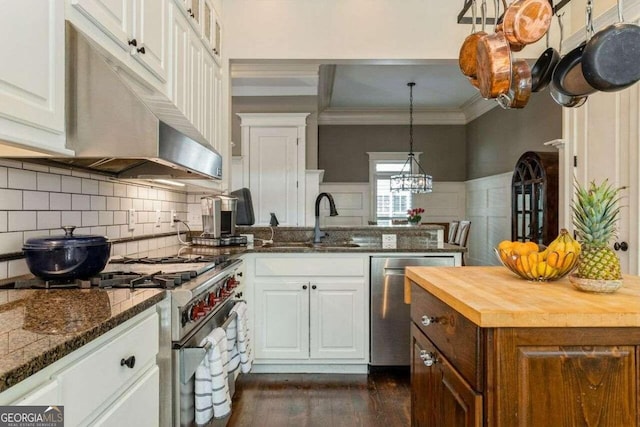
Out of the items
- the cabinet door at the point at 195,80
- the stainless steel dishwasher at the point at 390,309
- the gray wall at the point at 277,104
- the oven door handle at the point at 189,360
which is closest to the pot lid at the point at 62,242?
the oven door handle at the point at 189,360

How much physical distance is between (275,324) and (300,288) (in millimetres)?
317

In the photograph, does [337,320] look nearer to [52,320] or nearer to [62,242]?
[62,242]

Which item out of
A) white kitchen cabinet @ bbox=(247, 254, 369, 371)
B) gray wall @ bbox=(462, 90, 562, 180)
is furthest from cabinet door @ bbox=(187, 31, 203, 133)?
gray wall @ bbox=(462, 90, 562, 180)

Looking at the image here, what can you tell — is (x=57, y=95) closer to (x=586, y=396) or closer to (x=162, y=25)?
(x=162, y=25)

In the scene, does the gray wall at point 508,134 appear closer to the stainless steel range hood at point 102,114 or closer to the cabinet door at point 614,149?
the cabinet door at point 614,149

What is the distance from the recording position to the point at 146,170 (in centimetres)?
218

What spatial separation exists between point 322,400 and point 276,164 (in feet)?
11.0

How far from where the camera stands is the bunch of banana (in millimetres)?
1381

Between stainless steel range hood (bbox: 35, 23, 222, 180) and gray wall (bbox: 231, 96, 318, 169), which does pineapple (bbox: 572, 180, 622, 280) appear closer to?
stainless steel range hood (bbox: 35, 23, 222, 180)

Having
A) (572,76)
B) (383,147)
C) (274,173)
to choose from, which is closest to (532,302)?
(572,76)

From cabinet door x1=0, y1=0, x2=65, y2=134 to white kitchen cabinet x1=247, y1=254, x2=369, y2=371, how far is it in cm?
192

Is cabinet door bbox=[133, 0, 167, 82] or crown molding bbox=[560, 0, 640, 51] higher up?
crown molding bbox=[560, 0, 640, 51]

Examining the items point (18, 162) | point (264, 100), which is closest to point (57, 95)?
point (18, 162)

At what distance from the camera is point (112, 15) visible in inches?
58.6
